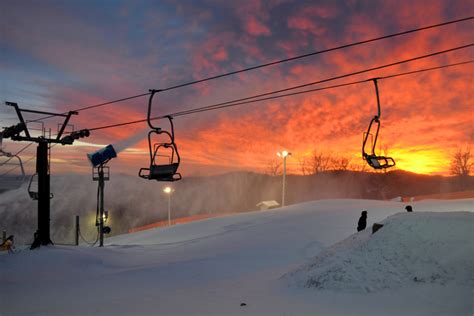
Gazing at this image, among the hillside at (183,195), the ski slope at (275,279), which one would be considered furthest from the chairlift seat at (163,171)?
the hillside at (183,195)

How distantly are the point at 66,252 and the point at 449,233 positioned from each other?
51.6 feet

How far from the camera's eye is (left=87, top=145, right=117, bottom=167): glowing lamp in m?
20.9

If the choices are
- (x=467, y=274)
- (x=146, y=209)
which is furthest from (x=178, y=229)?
(x=146, y=209)

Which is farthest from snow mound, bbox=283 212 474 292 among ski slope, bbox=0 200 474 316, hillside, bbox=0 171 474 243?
hillside, bbox=0 171 474 243

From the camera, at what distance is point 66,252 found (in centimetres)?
1670

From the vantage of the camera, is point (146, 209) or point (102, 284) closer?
point (102, 284)

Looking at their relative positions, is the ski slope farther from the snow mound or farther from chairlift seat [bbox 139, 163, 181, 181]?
chairlift seat [bbox 139, 163, 181, 181]

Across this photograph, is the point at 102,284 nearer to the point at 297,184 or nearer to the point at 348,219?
the point at 348,219

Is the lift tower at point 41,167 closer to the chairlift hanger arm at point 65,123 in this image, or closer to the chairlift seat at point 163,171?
the chairlift hanger arm at point 65,123

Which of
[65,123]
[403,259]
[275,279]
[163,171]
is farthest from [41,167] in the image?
[403,259]

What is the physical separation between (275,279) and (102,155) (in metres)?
13.1

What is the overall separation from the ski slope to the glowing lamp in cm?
531

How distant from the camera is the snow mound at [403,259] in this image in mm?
9828

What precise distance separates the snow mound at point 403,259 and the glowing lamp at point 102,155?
13.3 metres
